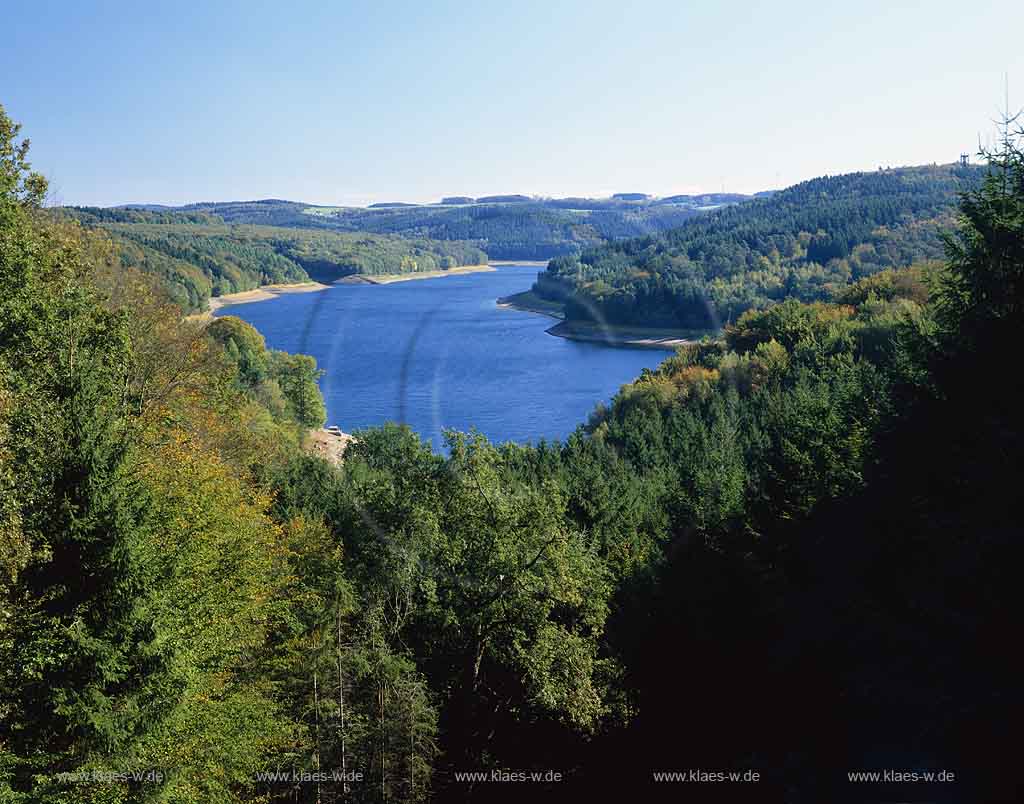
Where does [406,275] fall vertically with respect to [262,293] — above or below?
above

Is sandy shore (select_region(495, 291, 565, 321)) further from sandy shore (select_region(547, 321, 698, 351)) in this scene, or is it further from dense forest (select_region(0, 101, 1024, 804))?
dense forest (select_region(0, 101, 1024, 804))

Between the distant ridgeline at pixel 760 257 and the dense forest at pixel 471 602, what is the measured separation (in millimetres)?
66400

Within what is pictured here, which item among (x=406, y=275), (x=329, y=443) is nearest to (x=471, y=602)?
(x=329, y=443)

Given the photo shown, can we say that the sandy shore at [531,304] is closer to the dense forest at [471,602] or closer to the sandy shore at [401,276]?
the sandy shore at [401,276]

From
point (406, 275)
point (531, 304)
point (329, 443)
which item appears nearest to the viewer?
point (329, 443)

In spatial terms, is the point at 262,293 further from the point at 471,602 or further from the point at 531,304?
the point at 471,602

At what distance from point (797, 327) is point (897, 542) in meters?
40.0

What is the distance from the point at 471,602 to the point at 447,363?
5486 centimetres

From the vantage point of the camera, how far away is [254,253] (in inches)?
5266

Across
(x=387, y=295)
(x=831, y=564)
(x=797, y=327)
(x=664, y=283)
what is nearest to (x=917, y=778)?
(x=831, y=564)

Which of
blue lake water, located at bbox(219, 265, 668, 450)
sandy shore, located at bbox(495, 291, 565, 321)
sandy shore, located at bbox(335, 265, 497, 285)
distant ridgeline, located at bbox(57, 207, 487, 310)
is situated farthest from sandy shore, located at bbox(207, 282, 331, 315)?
sandy shore, located at bbox(495, 291, 565, 321)

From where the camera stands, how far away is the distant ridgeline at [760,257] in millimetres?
86250

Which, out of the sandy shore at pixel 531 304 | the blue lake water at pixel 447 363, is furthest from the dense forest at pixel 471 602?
the sandy shore at pixel 531 304

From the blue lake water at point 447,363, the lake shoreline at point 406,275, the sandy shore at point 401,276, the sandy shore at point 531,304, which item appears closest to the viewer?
the blue lake water at point 447,363
